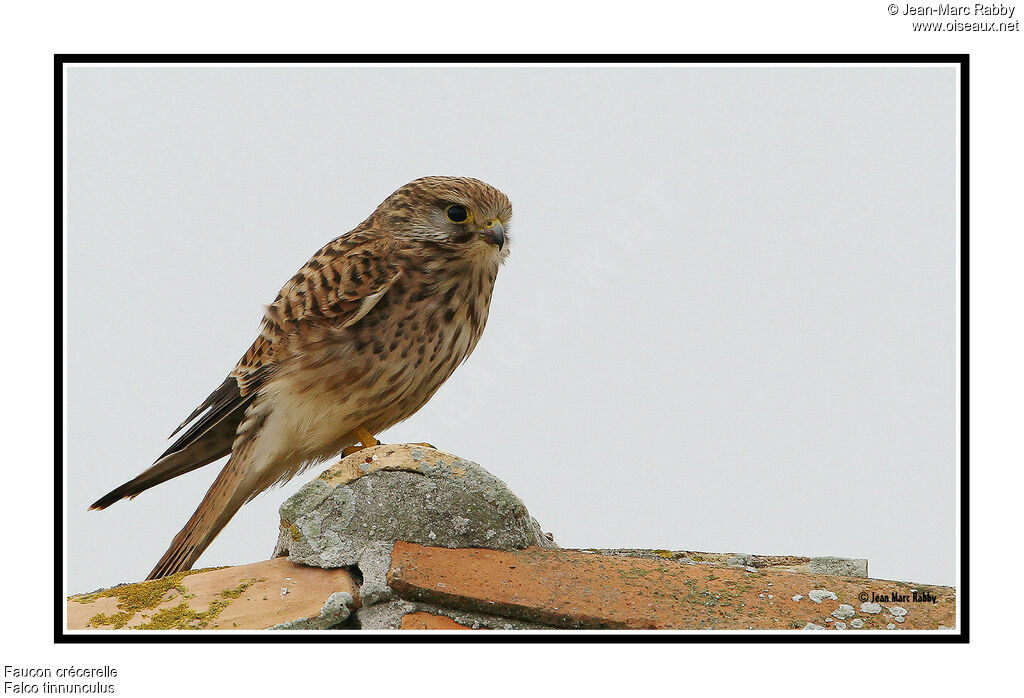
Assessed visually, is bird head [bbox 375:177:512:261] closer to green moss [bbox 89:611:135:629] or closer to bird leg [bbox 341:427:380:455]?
bird leg [bbox 341:427:380:455]

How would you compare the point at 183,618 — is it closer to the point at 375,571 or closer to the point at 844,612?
the point at 375,571

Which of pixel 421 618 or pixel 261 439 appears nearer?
pixel 421 618

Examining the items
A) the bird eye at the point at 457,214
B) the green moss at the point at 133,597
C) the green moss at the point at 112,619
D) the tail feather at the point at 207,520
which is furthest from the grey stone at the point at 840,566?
the tail feather at the point at 207,520

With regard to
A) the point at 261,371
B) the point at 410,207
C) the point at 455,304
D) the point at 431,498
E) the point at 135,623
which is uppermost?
the point at 410,207

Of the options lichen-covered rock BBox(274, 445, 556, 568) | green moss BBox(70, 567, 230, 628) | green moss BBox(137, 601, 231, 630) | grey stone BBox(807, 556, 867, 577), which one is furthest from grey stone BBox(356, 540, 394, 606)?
grey stone BBox(807, 556, 867, 577)
